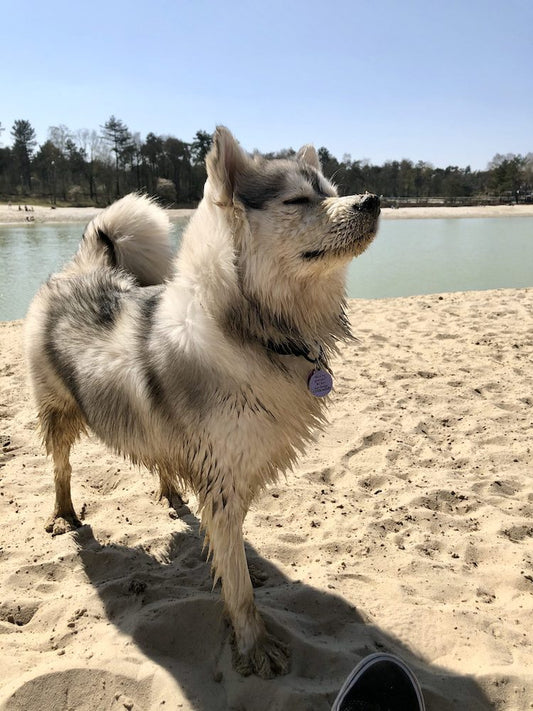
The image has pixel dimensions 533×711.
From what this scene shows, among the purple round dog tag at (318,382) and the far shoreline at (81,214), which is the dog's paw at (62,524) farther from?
the far shoreline at (81,214)

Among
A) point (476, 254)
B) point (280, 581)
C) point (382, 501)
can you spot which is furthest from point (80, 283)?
point (476, 254)

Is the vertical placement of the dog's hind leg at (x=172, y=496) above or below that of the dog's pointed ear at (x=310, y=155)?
below

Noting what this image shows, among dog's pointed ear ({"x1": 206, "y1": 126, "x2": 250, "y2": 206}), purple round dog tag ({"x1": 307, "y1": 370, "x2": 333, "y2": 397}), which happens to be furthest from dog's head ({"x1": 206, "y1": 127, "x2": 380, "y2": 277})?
purple round dog tag ({"x1": 307, "y1": 370, "x2": 333, "y2": 397})

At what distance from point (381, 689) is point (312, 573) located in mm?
917

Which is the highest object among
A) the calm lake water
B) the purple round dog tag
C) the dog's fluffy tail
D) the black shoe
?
the dog's fluffy tail

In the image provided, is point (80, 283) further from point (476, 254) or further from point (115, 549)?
point (476, 254)

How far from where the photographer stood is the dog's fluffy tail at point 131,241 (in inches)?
129

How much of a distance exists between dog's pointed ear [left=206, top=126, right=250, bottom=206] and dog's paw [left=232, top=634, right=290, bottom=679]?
1.90 m

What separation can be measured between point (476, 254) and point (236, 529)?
62.2 feet

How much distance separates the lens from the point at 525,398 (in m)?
4.91

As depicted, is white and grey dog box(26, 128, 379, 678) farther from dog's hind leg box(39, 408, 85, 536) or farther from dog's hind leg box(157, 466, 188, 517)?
dog's hind leg box(157, 466, 188, 517)

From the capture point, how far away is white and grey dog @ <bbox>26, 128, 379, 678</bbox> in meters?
2.10

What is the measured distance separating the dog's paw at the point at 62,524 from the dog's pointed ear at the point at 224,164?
2.28 metres

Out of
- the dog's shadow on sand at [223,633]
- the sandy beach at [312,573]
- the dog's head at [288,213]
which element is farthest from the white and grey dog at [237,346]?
the sandy beach at [312,573]
